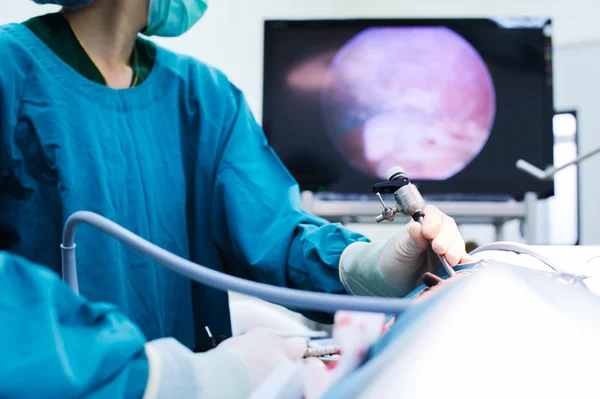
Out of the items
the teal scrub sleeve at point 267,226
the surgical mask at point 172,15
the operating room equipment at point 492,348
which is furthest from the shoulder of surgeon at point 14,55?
the operating room equipment at point 492,348

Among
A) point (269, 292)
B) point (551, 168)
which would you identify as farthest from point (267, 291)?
point (551, 168)

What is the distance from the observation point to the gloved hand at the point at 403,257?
25.9 inches

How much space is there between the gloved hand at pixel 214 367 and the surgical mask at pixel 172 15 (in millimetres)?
734

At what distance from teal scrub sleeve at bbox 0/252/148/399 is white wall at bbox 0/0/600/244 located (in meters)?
1.89

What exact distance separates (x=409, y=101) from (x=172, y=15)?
1.36 metres

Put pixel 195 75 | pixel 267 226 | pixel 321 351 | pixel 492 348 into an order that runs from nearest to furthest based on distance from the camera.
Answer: pixel 492 348
pixel 321 351
pixel 267 226
pixel 195 75

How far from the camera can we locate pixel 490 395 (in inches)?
10.1

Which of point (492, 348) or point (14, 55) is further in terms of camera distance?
point (14, 55)

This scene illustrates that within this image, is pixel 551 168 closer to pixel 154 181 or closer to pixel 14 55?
pixel 154 181

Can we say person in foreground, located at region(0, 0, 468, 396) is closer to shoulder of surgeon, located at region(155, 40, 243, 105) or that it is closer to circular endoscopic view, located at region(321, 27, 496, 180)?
shoulder of surgeon, located at region(155, 40, 243, 105)

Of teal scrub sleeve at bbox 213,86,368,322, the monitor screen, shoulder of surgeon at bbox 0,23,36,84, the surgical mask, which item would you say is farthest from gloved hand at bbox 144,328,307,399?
the monitor screen

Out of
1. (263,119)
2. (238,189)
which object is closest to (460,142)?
(263,119)

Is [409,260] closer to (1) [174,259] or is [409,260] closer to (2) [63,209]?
(1) [174,259]

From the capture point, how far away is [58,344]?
1.08 ft
